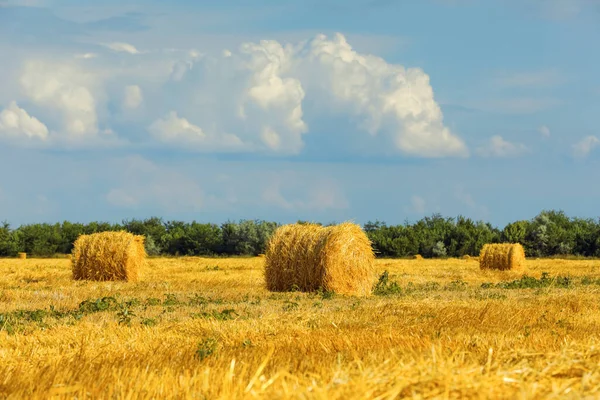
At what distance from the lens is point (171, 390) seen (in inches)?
191

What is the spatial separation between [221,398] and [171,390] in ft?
2.42

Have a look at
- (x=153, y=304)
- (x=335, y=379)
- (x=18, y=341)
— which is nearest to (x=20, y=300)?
(x=153, y=304)

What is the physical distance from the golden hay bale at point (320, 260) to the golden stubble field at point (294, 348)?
49.4 inches

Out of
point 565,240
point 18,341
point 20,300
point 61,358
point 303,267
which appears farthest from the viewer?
point 565,240

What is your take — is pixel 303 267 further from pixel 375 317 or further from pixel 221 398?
pixel 221 398

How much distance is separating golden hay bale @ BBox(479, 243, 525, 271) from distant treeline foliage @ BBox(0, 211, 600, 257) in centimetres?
1898

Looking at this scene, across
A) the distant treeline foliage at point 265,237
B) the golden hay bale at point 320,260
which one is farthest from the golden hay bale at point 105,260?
Result: the distant treeline foliage at point 265,237

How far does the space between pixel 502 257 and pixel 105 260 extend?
20.2 m

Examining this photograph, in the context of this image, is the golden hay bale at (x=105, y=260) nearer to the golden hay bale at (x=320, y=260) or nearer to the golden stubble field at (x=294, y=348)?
the golden stubble field at (x=294, y=348)

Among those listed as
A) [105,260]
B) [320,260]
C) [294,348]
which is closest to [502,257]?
[320,260]

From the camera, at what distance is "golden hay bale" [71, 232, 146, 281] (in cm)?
2739

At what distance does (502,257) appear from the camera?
38.0 meters

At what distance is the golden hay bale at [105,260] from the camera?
89.9 feet

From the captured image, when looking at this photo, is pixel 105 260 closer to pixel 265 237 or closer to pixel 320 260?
pixel 320 260
